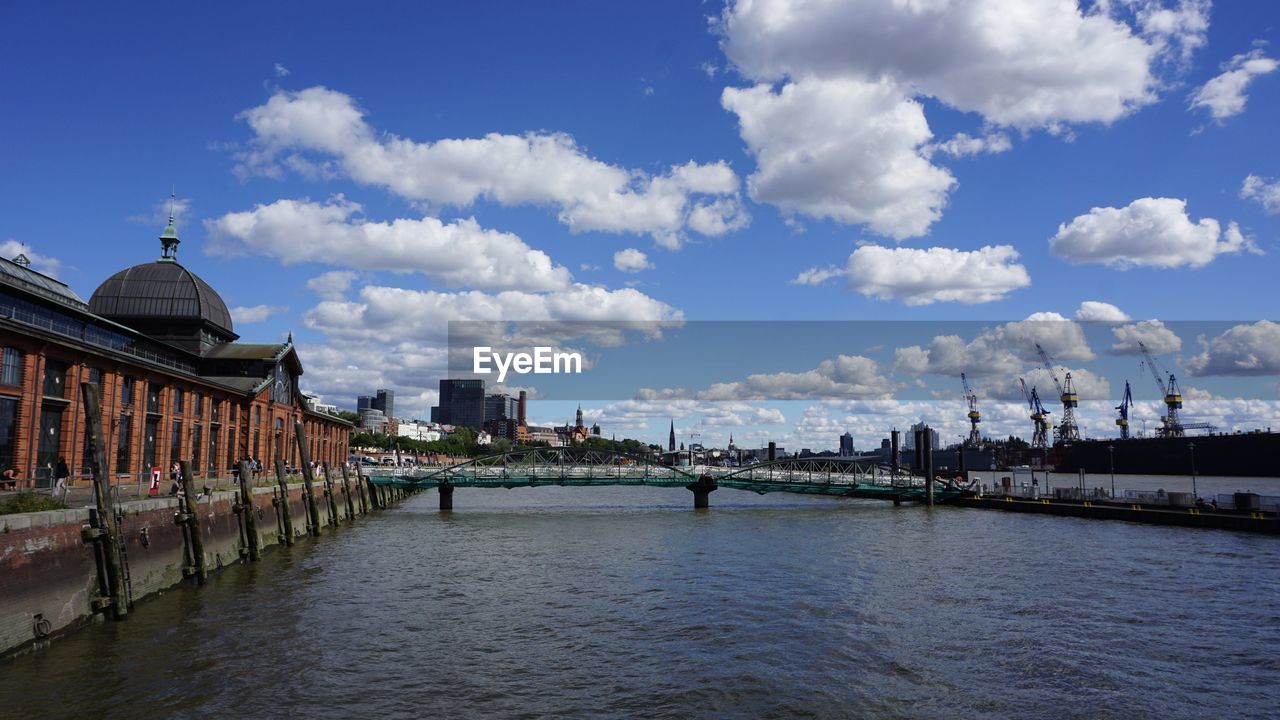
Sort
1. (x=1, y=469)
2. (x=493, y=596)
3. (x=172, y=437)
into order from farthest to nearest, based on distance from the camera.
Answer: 1. (x=172, y=437)
2. (x=1, y=469)
3. (x=493, y=596)

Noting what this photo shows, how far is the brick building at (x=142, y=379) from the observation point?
41531 mm

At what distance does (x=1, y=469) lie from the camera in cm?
3991

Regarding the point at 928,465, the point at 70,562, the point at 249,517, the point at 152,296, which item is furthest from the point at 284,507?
the point at 928,465

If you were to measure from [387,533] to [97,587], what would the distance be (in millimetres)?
35893

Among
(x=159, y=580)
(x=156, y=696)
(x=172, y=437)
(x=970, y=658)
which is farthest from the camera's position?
(x=172, y=437)

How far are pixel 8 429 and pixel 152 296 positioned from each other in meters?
46.9

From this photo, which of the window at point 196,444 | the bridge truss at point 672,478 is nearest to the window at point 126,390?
the window at point 196,444

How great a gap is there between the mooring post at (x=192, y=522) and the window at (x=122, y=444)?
755 inches

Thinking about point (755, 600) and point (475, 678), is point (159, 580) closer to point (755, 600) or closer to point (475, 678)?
point (475, 678)

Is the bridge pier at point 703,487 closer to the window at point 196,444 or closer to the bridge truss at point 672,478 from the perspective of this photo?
the bridge truss at point 672,478

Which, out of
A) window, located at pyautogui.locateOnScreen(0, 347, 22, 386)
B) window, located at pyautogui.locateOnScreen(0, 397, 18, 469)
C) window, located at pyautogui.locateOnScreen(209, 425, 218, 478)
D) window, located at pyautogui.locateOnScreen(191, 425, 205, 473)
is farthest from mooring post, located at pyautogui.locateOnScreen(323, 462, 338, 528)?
window, located at pyautogui.locateOnScreen(0, 347, 22, 386)

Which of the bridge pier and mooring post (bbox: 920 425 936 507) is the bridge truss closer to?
the bridge pier

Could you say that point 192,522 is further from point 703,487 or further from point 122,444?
point 703,487

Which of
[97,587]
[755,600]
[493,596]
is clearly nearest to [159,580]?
[97,587]
